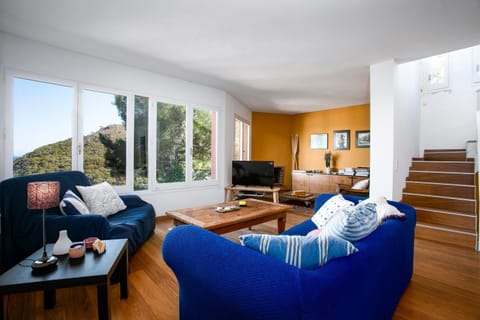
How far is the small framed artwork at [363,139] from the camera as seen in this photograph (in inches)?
220

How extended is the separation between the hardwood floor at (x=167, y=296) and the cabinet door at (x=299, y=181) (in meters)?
3.76

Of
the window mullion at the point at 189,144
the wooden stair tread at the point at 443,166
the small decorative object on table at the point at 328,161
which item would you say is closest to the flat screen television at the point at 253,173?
the window mullion at the point at 189,144

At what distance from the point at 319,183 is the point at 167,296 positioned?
4.91 m

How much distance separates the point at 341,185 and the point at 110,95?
5204 millimetres

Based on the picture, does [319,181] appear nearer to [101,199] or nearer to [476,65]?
[476,65]

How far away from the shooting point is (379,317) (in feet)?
4.15

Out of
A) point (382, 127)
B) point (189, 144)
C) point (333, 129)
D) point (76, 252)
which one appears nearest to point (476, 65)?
point (333, 129)

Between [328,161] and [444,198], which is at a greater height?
[328,161]

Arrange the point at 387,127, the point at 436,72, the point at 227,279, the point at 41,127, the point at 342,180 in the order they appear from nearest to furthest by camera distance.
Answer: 1. the point at 227,279
2. the point at 41,127
3. the point at 387,127
4. the point at 436,72
5. the point at 342,180

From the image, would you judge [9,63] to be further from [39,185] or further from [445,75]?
[445,75]

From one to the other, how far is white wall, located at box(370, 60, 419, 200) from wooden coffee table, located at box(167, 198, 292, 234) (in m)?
1.55

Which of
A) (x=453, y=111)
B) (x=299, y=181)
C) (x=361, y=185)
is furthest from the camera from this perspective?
(x=299, y=181)

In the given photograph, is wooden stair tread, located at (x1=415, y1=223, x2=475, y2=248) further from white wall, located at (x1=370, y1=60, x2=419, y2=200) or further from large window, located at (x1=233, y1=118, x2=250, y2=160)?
large window, located at (x1=233, y1=118, x2=250, y2=160)

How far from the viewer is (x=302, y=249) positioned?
913 millimetres
